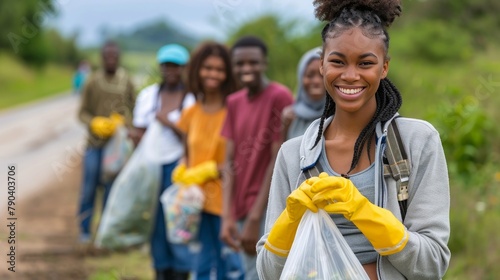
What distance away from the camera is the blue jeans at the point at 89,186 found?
8.59 m

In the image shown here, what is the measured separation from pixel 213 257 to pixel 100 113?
10.1 ft

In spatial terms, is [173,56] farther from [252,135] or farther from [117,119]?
[252,135]

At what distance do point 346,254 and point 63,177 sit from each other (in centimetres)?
1270

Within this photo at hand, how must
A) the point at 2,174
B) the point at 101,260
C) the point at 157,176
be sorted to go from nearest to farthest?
the point at 157,176, the point at 101,260, the point at 2,174

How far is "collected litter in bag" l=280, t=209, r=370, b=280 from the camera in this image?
2752mm

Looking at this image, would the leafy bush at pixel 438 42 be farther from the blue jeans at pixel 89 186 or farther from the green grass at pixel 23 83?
the green grass at pixel 23 83

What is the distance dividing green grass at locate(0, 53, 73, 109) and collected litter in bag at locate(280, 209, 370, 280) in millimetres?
23848

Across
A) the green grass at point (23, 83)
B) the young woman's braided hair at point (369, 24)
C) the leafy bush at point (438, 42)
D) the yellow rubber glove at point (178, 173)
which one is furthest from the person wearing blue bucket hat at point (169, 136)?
the green grass at point (23, 83)

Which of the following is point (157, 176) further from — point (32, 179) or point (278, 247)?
point (32, 179)

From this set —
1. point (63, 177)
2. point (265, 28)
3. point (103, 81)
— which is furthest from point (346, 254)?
point (63, 177)

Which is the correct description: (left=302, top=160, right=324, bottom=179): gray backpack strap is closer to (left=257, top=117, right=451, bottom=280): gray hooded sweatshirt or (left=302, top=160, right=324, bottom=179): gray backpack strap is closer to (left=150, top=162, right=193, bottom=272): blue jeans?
(left=257, top=117, right=451, bottom=280): gray hooded sweatshirt

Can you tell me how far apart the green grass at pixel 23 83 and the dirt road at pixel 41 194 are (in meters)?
4.74

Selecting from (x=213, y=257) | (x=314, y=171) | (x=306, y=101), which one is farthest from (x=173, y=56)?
(x=314, y=171)

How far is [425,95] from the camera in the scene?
30.5 feet
